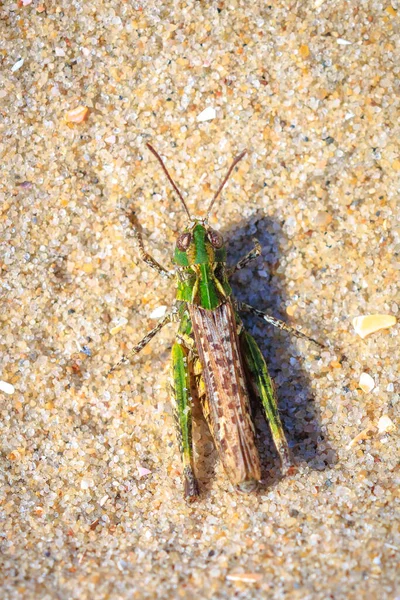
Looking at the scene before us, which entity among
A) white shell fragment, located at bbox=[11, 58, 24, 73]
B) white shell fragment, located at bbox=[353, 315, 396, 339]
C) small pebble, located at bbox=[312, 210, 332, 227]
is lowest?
white shell fragment, located at bbox=[353, 315, 396, 339]

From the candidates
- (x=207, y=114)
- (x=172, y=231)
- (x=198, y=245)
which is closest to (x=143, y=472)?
(x=198, y=245)

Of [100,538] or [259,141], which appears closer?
[100,538]

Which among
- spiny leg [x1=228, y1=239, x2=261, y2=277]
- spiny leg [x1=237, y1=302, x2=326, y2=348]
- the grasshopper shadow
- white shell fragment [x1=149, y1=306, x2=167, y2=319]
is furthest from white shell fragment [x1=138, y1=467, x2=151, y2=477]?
spiny leg [x1=228, y1=239, x2=261, y2=277]

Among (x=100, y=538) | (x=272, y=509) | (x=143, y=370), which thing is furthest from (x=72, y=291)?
(x=272, y=509)

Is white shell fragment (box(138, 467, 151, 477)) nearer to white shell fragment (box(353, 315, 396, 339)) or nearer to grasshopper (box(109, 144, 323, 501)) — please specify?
grasshopper (box(109, 144, 323, 501))

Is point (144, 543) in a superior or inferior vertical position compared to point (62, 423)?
inferior

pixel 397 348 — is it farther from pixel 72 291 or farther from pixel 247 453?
pixel 72 291
